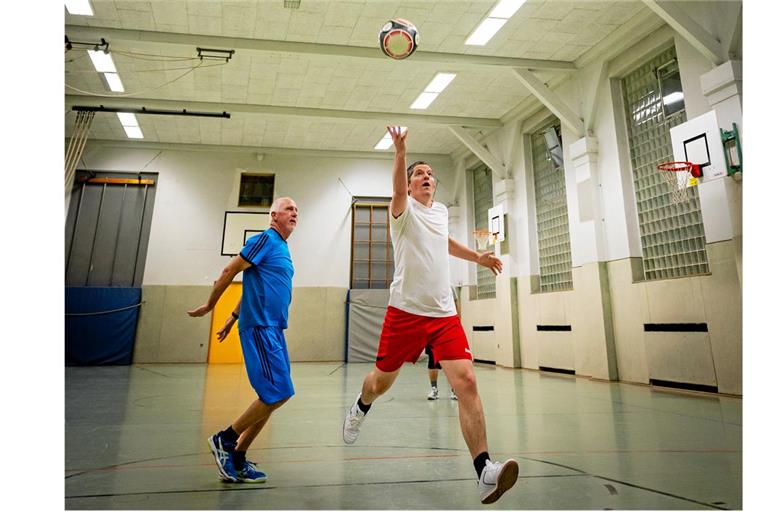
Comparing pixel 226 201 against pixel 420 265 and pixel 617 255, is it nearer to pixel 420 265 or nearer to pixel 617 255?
pixel 617 255

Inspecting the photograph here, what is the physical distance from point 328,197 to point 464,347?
44.5ft

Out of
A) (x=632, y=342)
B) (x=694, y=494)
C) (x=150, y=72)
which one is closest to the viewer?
(x=694, y=494)

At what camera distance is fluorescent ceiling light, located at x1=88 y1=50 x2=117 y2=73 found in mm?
9876

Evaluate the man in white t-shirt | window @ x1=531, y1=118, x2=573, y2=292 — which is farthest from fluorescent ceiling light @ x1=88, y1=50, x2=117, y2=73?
window @ x1=531, y1=118, x2=573, y2=292

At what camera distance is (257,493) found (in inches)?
Result: 99.5

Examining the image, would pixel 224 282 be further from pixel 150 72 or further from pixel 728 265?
pixel 150 72

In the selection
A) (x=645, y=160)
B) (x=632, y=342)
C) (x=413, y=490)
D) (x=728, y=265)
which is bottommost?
(x=413, y=490)

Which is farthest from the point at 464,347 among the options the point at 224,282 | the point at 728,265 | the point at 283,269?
the point at 728,265

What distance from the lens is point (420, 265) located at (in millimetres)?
3000

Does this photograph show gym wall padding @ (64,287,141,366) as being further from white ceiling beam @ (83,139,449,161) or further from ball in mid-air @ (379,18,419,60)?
ball in mid-air @ (379,18,419,60)

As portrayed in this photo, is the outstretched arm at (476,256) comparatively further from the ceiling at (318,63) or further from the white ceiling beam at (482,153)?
the white ceiling beam at (482,153)

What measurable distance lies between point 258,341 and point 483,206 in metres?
Answer: 13.2

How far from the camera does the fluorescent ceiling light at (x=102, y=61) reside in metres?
9.88

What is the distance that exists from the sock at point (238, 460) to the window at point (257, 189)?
13.5 meters
